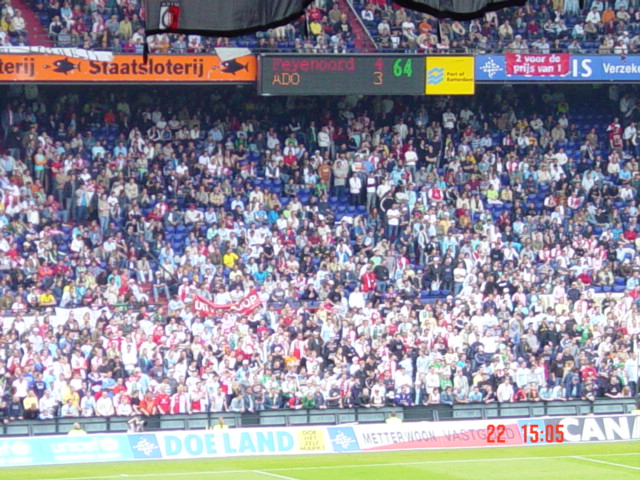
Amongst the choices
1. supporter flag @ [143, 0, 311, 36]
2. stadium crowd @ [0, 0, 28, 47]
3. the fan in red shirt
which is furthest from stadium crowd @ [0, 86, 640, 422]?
supporter flag @ [143, 0, 311, 36]

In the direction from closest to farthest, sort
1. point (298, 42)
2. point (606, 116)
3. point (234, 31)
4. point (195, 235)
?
point (234, 31), point (195, 235), point (298, 42), point (606, 116)

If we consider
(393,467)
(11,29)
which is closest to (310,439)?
(393,467)

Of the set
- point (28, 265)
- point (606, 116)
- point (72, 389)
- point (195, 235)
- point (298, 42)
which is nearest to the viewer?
point (72, 389)

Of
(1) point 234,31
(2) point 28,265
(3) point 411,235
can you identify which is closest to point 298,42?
(3) point 411,235

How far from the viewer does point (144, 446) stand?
2162 cm

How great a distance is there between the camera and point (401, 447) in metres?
23.0

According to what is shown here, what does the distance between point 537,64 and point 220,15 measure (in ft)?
77.8

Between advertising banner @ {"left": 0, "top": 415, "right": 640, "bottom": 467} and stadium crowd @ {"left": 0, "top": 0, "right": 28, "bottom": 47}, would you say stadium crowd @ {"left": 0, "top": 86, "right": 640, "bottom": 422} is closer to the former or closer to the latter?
advertising banner @ {"left": 0, "top": 415, "right": 640, "bottom": 467}

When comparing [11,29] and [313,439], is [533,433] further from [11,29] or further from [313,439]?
[11,29]

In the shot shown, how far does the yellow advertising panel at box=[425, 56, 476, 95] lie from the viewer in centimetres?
2844

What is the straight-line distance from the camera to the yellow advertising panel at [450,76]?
28438 millimetres

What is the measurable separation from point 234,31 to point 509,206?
2364cm

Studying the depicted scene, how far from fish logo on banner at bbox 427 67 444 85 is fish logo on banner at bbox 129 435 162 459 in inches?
438

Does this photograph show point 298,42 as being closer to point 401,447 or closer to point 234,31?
point 401,447
